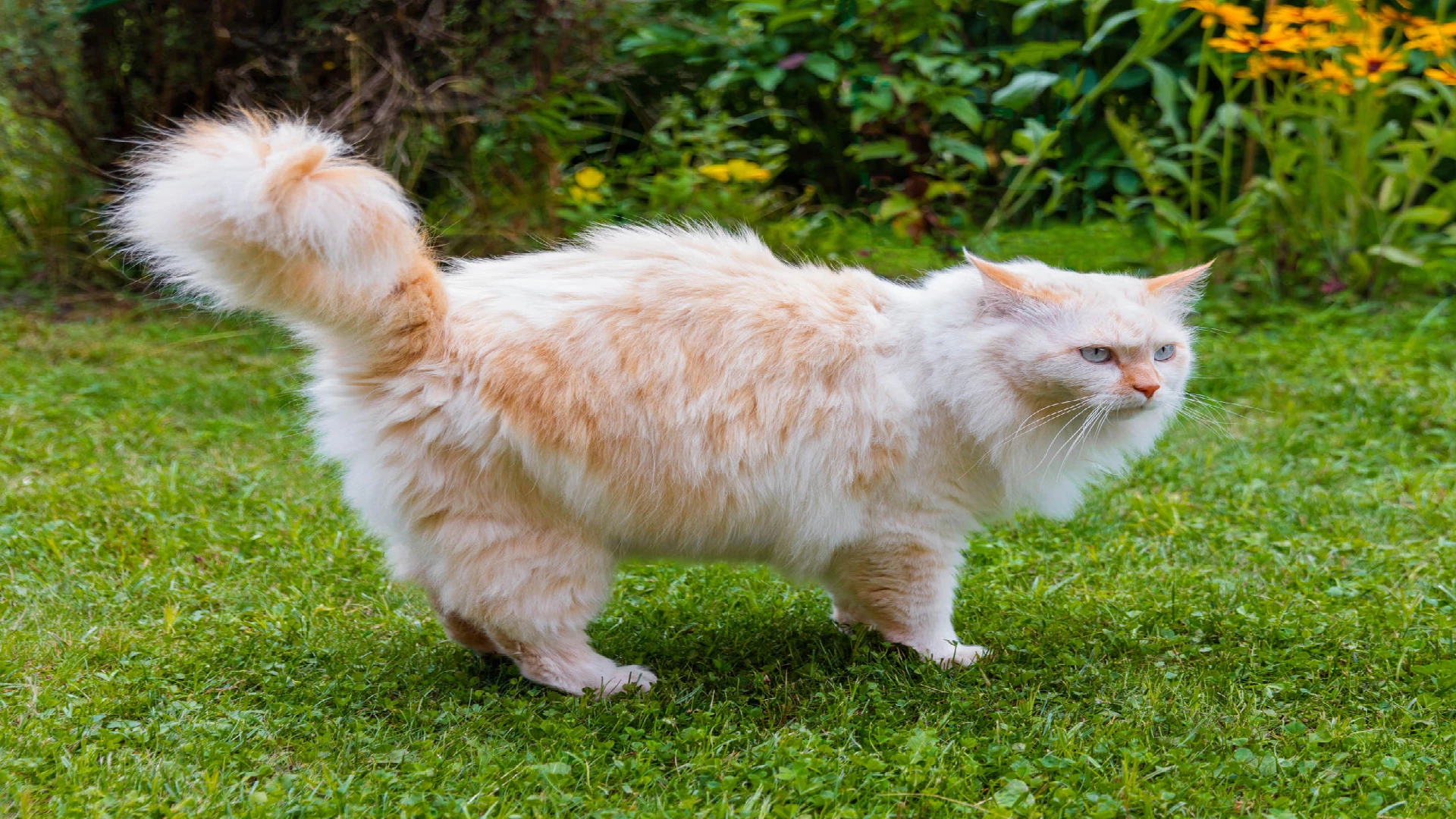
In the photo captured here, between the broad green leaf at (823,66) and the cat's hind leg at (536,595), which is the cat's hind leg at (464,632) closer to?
the cat's hind leg at (536,595)

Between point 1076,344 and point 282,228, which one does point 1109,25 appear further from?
point 282,228

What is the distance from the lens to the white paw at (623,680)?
2.70 metres

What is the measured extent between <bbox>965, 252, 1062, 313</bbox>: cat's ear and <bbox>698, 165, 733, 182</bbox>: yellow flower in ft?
11.0

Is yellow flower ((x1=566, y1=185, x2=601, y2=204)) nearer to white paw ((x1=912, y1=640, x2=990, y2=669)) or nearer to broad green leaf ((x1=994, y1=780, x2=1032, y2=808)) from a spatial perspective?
white paw ((x1=912, y1=640, x2=990, y2=669))

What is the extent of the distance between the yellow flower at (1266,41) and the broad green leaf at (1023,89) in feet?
2.74

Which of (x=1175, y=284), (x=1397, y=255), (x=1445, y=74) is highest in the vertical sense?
(x=1175, y=284)

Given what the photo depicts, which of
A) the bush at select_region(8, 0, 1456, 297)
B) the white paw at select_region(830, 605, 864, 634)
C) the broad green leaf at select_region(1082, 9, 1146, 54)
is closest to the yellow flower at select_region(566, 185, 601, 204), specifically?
the bush at select_region(8, 0, 1456, 297)

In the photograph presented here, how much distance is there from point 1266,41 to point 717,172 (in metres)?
2.64

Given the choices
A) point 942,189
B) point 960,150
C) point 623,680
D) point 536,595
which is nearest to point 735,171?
point 942,189

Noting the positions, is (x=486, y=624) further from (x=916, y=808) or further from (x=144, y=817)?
(x=916, y=808)

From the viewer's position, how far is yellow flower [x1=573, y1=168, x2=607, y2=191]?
586 centimetres

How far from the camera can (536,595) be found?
2525 mm

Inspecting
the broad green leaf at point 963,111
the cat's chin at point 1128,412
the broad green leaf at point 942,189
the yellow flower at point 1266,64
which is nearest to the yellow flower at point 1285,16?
the yellow flower at point 1266,64

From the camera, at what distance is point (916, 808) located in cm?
220
